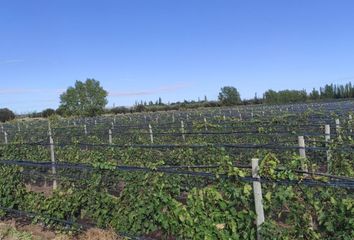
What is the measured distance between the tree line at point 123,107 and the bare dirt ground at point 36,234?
66614 millimetres

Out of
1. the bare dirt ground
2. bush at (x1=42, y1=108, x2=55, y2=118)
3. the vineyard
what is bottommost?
the bare dirt ground

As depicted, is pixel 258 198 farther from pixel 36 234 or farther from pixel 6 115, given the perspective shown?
pixel 6 115

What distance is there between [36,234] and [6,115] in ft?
231

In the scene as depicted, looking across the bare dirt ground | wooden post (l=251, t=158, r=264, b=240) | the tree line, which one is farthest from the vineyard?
the tree line

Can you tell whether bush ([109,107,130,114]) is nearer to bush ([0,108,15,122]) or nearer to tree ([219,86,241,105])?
bush ([0,108,15,122])

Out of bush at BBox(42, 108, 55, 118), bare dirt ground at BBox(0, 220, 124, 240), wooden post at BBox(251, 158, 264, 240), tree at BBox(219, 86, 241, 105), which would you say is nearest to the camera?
wooden post at BBox(251, 158, 264, 240)

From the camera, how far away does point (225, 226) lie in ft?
15.7

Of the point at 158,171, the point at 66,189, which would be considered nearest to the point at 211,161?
the point at 66,189

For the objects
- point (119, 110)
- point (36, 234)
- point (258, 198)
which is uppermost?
point (258, 198)

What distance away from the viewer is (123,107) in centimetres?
8081

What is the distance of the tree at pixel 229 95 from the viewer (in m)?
92.2

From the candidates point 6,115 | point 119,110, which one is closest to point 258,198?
point 6,115

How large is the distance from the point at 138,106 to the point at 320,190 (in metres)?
78.2

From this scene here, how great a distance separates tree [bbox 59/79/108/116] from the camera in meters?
77.9
